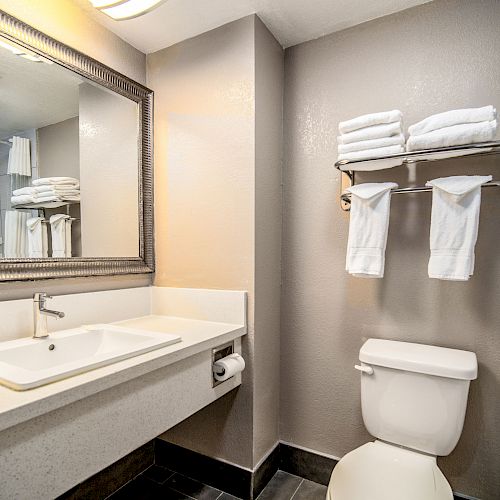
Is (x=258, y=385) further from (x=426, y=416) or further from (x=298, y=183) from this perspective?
(x=298, y=183)

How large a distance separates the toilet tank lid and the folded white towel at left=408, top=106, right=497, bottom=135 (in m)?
0.83

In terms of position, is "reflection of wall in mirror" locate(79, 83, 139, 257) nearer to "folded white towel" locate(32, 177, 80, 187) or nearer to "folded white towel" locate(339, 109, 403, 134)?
"folded white towel" locate(32, 177, 80, 187)

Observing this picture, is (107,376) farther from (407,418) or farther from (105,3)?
(105,3)

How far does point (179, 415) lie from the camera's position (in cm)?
115

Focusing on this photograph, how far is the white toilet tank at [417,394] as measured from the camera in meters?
1.21

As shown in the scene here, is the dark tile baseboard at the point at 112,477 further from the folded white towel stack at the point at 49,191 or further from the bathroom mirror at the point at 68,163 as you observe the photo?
the folded white towel stack at the point at 49,191

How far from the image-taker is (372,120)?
133 cm

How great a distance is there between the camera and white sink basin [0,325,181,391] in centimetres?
84

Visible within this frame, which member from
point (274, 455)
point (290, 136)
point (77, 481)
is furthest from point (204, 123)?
point (274, 455)

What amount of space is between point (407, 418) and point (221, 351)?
739 millimetres

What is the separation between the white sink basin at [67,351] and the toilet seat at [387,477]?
0.70 m

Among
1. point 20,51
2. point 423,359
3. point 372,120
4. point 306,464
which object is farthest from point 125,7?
point 306,464

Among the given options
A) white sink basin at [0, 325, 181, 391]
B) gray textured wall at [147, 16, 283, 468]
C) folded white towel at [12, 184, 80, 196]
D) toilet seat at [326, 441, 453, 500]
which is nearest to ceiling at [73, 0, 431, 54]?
gray textured wall at [147, 16, 283, 468]

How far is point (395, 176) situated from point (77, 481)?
1533 millimetres
